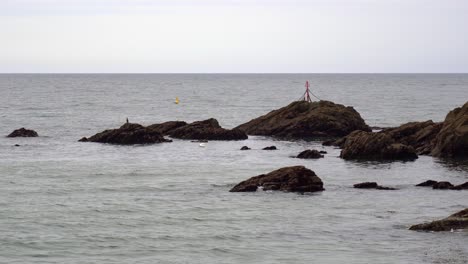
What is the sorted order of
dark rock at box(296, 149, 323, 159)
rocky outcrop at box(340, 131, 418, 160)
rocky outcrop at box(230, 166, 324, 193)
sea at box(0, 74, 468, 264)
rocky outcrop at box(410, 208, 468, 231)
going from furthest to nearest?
dark rock at box(296, 149, 323, 159)
rocky outcrop at box(340, 131, 418, 160)
rocky outcrop at box(230, 166, 324, 193)
rocky outcrop at box(410, 208, 468, 231)
sea at box(0, 74, 468, 264)

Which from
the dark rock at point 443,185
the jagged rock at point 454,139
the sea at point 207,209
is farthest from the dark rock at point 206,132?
the dark rock at point 443,185

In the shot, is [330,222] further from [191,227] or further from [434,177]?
[434,177]

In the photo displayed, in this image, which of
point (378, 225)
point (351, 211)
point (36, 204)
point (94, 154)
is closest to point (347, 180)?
point (351, 211)

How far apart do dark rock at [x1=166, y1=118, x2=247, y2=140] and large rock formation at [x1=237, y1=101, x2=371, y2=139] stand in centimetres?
395

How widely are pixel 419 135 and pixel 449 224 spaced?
28135 mm

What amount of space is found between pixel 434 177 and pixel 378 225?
43.0 feet

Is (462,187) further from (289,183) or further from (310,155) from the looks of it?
(310,155)

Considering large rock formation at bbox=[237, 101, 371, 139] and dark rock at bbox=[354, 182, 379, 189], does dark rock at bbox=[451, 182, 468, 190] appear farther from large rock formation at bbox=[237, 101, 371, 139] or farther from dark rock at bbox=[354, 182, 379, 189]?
large rock formation at bbox=[237, 101, 371, 139]

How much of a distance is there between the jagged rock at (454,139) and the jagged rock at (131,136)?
20.8 metres

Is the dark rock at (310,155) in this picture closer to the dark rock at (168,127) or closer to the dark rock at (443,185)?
the dark rock at (443,185)

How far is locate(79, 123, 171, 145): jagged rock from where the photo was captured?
57.3m

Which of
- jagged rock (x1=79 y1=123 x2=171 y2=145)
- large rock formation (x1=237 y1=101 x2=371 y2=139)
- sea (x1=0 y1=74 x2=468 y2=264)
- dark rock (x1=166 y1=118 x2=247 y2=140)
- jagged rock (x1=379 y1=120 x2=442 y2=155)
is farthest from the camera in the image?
large rock formation (x1=237 y1=101 x2=371 y2=139)

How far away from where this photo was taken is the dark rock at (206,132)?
6062 cm

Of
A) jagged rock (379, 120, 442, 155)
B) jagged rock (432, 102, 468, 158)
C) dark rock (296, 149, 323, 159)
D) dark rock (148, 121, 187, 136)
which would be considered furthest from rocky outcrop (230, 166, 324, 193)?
dark rock (148, 121, 187, 136)
